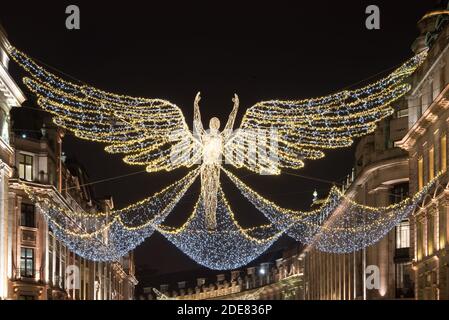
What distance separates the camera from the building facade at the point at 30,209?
186 feet

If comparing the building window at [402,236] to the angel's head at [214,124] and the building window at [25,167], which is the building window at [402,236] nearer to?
the building window at [25,167]

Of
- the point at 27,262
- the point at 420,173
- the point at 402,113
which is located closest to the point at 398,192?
the point at 402,113

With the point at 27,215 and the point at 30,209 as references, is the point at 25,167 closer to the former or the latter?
the point at 30,209

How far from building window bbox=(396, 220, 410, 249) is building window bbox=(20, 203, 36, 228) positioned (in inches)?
942

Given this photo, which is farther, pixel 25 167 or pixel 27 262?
pixel 25 167

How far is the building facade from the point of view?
5669 centimetres

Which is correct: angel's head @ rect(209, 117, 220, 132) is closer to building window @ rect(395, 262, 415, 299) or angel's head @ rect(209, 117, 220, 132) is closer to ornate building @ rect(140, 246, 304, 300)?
building window @ rect(395, 262, 415, 299)

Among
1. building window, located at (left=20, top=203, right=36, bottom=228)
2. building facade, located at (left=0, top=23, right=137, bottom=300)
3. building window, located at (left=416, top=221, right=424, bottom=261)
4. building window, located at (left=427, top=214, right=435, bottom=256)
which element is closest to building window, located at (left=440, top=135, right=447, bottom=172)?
building window, located at (left=427, top=214, right=435, bottom=256)

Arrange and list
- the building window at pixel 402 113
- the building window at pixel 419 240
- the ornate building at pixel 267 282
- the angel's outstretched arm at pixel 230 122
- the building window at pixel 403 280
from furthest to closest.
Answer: the ornate building at pixel 267 282
the building window at pixel 402 113
the building window at pixel 403 280
the building window at pixel 419 240
the angel's outstretched arm at pixel 230 122

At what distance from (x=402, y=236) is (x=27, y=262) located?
24.8 m

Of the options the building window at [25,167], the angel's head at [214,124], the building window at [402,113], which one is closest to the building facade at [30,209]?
the building window at [25,167]

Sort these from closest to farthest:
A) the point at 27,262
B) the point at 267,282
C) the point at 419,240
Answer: the point at 419,240 < the point at 27,262 < the point at 267,282

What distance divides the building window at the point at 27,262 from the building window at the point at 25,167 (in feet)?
15.5

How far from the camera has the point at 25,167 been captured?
72875 millimetres
